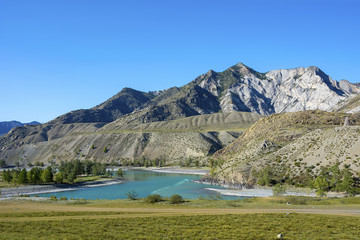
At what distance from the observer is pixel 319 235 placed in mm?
22359

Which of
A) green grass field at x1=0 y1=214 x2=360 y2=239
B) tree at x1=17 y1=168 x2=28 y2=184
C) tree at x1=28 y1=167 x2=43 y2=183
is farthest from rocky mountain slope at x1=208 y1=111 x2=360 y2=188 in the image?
tree at x1=17 y1=168 x2=28 y2=184

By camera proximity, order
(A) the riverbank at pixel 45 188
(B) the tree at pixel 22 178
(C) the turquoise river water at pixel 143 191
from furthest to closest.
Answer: (B) the tree at pixel 22 178 < (A) the riverbank at pixel 45 188 < (C) the turquoise river water at pixel 143 191

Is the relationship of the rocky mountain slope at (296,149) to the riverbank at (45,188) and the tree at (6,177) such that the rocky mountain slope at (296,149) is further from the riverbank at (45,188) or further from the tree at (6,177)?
the tree at (6,177)

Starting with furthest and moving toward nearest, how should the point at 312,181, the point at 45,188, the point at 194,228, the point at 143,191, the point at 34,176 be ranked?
the point at 34,176 < the point at 45,188 < the point at 143,191 < the point at 312,181 < the point at 194,228

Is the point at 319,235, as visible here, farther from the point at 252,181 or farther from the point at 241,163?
the point at 241,163

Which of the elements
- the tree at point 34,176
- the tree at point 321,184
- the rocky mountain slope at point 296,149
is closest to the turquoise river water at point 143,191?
the rocky mountain slope at point 296,149

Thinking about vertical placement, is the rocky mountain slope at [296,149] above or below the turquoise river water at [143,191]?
above

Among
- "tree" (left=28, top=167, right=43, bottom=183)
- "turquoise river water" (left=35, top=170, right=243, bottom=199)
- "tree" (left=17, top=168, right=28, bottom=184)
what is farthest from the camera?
"tree" (left=28, top=167, right=43, bottom=183)

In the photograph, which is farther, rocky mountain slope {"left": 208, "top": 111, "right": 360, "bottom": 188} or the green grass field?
rocky mountain slope {"left": 208, "top": 111, "right": 360, "bottom": 188}

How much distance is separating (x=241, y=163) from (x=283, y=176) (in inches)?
793

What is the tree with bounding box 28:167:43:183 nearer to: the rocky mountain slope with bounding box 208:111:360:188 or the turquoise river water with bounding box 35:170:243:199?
the turquoise river water with bounding box 35:170:243:199

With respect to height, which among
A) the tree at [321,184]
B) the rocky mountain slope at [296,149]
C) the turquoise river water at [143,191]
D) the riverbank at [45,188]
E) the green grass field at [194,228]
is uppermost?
the rocky mountain slope at [296,149]

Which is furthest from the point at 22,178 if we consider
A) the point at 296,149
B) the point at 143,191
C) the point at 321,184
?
the point at 296,149

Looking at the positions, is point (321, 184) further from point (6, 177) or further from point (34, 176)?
point (6, 177)
